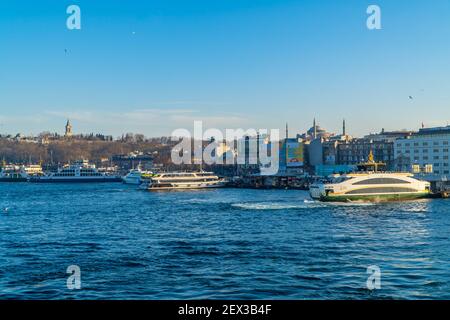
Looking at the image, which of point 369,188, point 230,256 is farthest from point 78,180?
point 230,256

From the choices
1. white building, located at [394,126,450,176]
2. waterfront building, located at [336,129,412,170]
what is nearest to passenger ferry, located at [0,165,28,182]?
waterfront building, located at [336,129,412,170]

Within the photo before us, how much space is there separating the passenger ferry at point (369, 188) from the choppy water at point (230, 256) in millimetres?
6245

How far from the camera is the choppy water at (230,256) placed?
8562mm

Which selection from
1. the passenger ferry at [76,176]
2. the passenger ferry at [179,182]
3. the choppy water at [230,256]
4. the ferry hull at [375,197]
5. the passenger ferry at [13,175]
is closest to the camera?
the choppy water at [230,256]

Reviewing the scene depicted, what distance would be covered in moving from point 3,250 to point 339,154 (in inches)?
2063

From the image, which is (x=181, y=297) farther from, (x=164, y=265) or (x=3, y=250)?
(x=3, y=250)

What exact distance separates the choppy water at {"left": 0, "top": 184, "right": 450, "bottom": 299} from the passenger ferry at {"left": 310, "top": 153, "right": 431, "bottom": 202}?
246 inches

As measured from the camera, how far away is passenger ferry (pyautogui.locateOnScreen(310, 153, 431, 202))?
26.4 m

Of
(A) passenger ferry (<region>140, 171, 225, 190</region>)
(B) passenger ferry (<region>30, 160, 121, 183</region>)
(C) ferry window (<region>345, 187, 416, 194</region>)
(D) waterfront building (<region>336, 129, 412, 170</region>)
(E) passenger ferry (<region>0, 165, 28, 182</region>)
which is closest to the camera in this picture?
(C) ferry window (<region>345, 187, 416, 194</region>)

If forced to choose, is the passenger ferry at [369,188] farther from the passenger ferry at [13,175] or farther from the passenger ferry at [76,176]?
the passenger ferry at [13,175]

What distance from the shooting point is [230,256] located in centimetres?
1150

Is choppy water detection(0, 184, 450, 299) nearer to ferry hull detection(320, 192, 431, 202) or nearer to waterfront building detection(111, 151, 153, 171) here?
ferry hull detection(320, 192, 431, 202)

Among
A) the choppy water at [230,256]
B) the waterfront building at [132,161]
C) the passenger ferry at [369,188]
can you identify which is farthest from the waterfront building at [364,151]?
the waterfront building at [132,161]
